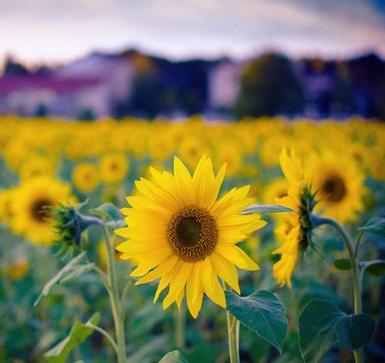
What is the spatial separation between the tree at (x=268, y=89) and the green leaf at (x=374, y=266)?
709 inches

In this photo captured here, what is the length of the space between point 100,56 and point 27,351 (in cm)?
5502


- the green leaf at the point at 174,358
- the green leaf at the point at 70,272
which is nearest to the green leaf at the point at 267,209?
the green leaf at the point at 174,358

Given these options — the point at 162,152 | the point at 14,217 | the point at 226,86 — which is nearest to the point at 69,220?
the point at 14,217

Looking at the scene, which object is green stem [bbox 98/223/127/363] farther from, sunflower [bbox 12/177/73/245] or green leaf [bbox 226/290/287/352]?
sunflower [bbox 12/177/73/245]

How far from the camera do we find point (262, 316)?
117 cm

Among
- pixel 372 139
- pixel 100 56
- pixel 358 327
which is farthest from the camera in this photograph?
pixel 100 56

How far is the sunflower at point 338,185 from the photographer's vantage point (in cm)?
232

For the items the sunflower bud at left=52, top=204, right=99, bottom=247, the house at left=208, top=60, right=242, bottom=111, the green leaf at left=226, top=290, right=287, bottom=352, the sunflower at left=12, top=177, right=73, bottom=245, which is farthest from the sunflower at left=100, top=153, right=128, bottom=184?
the house at left=208, top=60, right=242, bottom=111

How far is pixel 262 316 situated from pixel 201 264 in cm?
20

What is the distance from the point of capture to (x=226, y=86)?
1903 inches

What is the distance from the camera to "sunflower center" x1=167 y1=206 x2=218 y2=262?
1.30 m

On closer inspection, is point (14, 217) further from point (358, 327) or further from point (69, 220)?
point (358, 327)

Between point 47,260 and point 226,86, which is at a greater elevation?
point 226,86

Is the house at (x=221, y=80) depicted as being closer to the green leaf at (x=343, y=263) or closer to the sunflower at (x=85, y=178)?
the sunflower at (x=85, y=178)
